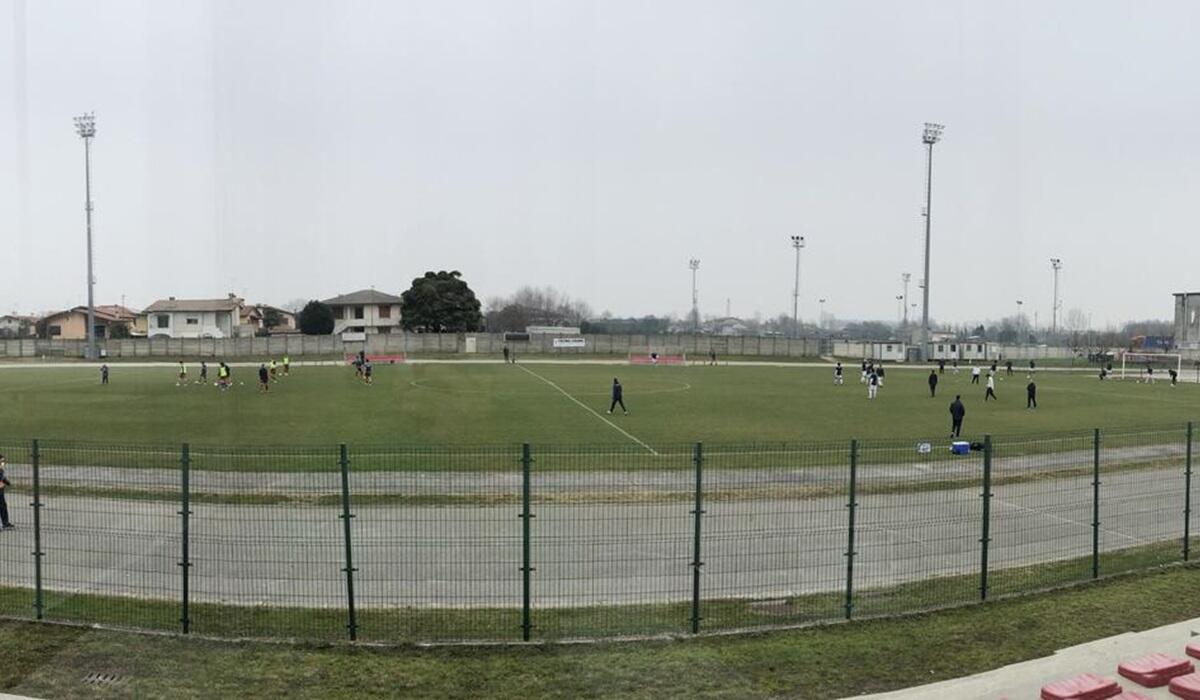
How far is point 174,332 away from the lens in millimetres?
94875

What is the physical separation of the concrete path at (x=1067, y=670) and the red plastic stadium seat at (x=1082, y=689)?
19 centimetres

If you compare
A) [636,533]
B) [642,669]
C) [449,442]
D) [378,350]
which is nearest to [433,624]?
[642,669]

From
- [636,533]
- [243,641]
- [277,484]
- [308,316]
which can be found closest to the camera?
[243,641]

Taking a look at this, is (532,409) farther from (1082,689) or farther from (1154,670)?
(1082,689)

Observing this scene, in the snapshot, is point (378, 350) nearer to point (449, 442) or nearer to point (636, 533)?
point (449, 442)

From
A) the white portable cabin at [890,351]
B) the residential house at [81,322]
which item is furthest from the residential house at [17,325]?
the white portable cabin at [890,351]

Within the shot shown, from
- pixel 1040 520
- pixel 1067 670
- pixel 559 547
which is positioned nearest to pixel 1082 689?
pixel 1067 670

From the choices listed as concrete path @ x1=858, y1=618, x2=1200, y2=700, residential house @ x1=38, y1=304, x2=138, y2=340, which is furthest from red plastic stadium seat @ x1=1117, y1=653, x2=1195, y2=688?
residential house @ x1=38, y1=304, x2=138, y2=340

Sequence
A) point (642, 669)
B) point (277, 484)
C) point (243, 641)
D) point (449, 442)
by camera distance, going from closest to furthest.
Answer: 1. point (642, 669)
2. point (243, 641)
3. point (277, 484)
4. point (449, 442)

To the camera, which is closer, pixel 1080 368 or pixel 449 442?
pixel 449 442

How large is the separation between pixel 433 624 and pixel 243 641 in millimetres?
1901

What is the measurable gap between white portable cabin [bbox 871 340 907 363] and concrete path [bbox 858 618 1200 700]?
8286cm

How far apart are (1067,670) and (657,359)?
7615 cm

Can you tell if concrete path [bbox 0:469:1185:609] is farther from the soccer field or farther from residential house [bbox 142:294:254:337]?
residential house [bbox 142:294:254:337]
